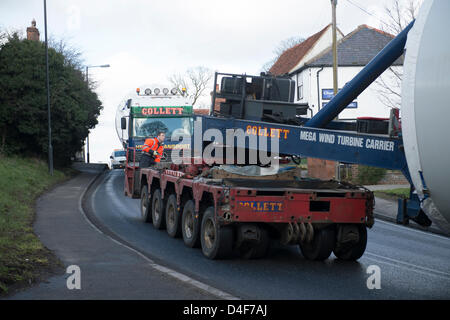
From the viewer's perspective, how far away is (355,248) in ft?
33.3

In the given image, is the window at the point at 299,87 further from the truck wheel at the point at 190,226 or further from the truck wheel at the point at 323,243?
the truck wheel at the point at 323,243

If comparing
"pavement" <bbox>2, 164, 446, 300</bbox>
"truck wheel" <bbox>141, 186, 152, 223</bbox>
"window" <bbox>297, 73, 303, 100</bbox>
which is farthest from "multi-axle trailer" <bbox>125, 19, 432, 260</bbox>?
"window" <bbox>297, 73, 303, 100</bbox>

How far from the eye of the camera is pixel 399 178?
25750 mm

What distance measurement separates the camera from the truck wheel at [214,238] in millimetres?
9679

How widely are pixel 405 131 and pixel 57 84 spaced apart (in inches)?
1160

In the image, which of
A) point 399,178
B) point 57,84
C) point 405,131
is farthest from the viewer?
point 57,84

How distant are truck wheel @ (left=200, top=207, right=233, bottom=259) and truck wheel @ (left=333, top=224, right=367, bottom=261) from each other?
6.19 feet

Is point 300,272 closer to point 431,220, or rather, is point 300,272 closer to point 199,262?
point 199,262

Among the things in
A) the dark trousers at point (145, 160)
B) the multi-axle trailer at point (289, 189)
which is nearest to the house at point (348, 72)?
the dark trousers at point (145, 160)

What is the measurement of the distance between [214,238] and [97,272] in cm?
228

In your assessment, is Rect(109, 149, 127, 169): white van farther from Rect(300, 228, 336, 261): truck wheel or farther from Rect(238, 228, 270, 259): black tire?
Rect(300, 228, 336, 261): truck wheel

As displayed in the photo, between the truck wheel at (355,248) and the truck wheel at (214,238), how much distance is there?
189 centimetres

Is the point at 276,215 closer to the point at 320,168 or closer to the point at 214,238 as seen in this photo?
the point at 214,238
